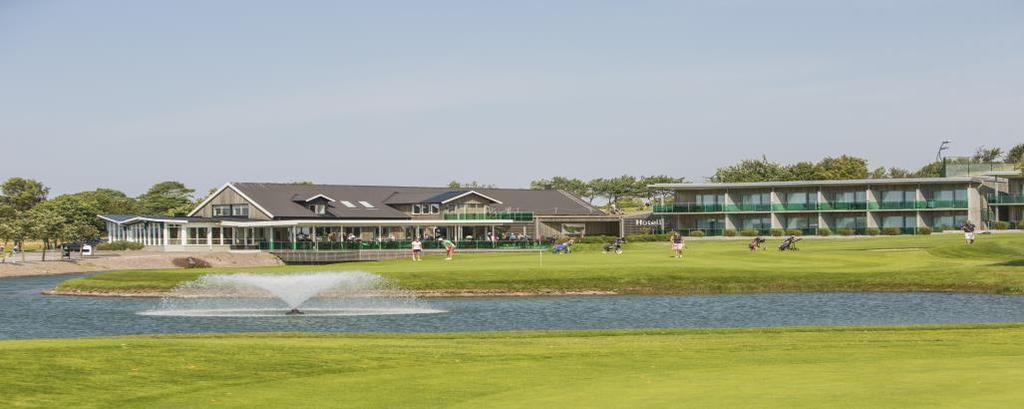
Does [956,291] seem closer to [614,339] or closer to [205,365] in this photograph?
[614,339]

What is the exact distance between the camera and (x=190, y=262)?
86.3 metres

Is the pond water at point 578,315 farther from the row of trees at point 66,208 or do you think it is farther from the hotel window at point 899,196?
the hotel window at point 899,196

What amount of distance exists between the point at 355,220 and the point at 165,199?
58.5 meters

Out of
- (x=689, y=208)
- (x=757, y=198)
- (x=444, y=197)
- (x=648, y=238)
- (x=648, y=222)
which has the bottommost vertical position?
(x=648, y=238)

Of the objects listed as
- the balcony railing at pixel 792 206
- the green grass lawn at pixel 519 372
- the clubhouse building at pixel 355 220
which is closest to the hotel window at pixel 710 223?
the balcony railing at pixel 792 206

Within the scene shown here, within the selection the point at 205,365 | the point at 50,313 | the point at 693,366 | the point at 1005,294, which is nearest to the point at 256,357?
the point at 205,365

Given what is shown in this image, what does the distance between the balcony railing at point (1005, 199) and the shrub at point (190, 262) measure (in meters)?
65.9

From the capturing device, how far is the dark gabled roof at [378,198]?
338ft

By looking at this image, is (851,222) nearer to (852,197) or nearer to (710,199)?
(852,197)

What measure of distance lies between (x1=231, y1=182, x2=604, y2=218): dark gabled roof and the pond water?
51.1 m

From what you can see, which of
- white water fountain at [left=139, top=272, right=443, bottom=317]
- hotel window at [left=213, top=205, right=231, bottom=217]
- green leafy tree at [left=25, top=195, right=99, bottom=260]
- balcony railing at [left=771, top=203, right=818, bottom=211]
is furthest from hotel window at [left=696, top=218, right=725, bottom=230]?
white water fountain at [left=139, top=272, right=443, bottom=317]

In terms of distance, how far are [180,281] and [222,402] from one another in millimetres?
42297

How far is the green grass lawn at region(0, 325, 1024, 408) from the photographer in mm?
15453

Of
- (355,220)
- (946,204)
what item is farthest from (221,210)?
(946,204)
